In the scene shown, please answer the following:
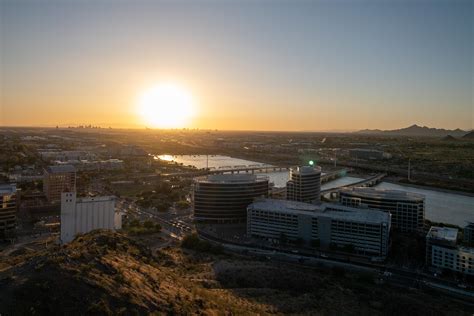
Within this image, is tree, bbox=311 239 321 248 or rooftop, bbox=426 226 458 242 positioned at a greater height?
rooftop, bbox=426 226 458 242

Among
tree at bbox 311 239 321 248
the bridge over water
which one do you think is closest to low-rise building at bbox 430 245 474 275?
tree at bbox 311 239 321 248

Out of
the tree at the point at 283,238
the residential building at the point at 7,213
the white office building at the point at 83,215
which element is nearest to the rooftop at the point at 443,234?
the tree at the point at 283,238

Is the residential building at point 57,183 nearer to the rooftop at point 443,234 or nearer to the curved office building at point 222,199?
the curved office building at point 222,199

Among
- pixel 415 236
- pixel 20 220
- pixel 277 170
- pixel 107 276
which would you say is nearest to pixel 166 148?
pixel 277 170

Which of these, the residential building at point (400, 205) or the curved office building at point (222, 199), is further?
the curved office building at point (222, 199)

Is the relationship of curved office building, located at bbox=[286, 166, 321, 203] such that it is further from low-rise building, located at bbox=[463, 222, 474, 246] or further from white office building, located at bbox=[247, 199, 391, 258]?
low-rise building, located at bbox=[463, 222, 474, 246]
